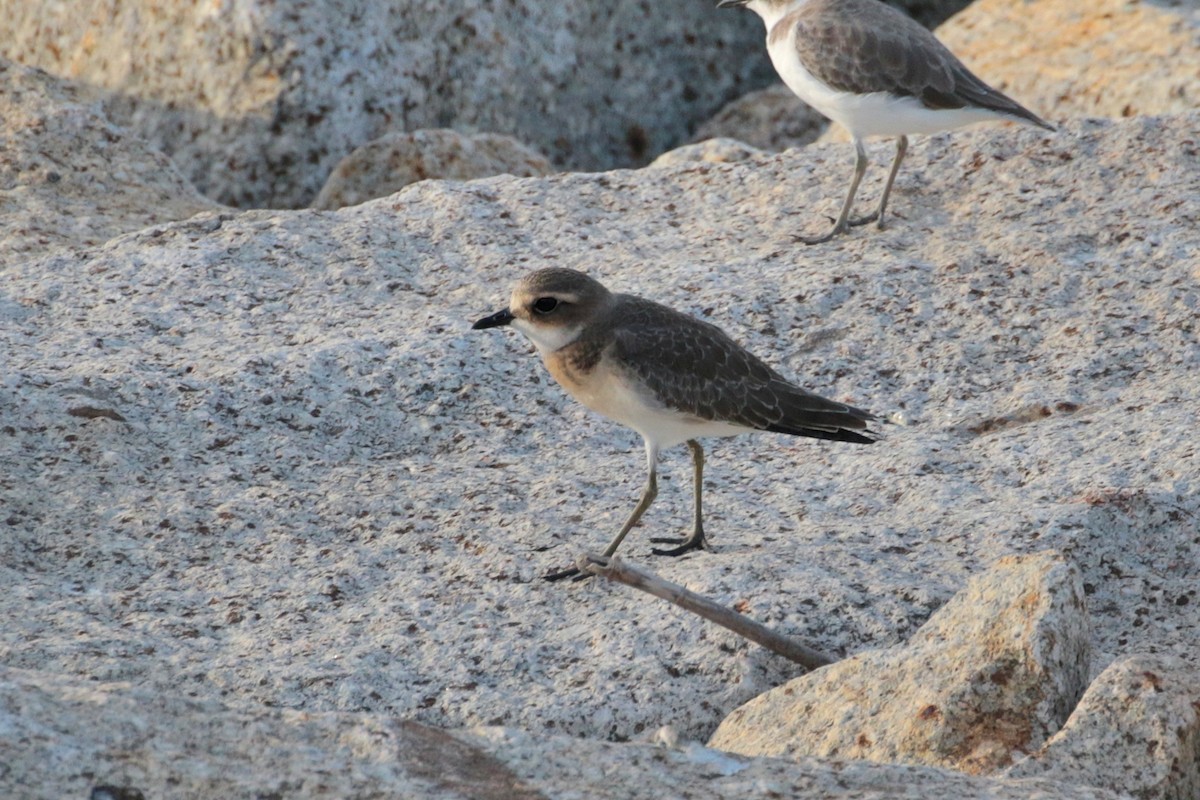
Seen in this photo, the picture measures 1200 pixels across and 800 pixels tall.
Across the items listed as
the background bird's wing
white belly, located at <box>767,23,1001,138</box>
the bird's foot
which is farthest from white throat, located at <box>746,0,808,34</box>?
the bird's foot

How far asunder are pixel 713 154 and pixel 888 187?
150 cm

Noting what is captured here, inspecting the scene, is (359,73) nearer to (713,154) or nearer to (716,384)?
(713,154)

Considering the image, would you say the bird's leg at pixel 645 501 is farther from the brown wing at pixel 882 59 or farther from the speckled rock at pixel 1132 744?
the brown wing at pixel 882 59

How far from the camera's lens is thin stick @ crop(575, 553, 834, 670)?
5.36 meters

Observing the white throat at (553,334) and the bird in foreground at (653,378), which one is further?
the white throat at (553,334)

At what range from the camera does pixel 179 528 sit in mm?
6402

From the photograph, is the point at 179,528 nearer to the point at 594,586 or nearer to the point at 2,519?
the point at 2,519

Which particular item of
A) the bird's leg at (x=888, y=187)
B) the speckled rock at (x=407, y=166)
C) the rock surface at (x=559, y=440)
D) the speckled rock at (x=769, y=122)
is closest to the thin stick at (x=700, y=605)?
the rock surface at (x=559, y=440)

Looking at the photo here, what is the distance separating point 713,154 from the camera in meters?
10.3

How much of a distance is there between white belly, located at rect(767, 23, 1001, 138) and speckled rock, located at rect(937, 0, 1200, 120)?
8.34ft

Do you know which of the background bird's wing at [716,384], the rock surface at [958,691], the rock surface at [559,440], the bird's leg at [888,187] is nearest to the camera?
the rock surface at [958,691]

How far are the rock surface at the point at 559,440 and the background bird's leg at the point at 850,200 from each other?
0.13 meters

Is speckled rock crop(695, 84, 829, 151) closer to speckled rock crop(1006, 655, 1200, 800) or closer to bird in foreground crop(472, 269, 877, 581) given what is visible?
bird in foreground crop(472, 269, 877, 581)

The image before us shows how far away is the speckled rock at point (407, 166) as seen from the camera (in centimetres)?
1043
